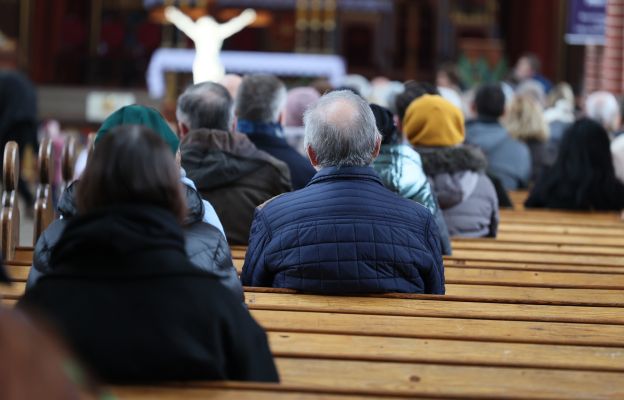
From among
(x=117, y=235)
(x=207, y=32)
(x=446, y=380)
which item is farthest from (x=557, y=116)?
(x=117, y=235)

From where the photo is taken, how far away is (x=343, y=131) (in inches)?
163

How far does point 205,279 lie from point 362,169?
1458mm

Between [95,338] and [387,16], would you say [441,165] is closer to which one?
[95,338]

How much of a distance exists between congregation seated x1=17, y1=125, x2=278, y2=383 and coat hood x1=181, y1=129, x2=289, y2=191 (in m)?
2.58

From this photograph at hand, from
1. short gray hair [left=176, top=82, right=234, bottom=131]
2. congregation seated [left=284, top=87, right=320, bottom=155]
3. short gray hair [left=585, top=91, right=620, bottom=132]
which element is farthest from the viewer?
short gray hair [left=585, top=91, right=620, bottom=132]

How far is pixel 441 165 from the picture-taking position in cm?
603

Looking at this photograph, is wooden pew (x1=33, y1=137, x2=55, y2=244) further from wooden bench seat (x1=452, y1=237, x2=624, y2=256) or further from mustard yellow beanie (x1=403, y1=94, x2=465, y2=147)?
wooden bench seat (x1=452, y1=237, x2=624, y2=256)

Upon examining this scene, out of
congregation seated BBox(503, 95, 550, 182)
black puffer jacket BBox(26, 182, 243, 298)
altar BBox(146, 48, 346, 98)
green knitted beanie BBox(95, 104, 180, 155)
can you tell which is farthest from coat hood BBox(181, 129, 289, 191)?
altar BBox(146, 48, 346, 98)

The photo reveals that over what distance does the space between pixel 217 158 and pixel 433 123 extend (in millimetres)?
1159

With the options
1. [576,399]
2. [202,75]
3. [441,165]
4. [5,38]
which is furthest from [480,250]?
[5,38]

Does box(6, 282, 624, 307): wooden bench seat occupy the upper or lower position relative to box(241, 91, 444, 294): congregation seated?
lower

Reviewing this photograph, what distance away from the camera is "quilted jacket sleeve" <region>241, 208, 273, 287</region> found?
4.22 meters

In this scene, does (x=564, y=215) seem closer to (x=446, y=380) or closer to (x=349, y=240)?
(x=349, y=240)

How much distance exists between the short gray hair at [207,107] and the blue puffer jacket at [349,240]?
138cm
